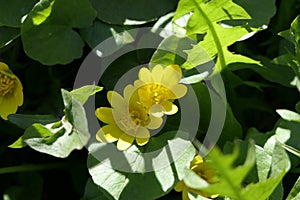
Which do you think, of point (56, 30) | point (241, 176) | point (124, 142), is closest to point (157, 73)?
point (124, 142)

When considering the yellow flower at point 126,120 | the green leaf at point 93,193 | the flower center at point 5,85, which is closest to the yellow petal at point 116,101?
the yellow flower at point 126,120

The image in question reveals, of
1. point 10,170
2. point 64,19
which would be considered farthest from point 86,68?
point 10,170

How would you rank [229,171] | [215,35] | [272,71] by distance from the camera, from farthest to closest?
[272,71]
[215,35]
[229,171]

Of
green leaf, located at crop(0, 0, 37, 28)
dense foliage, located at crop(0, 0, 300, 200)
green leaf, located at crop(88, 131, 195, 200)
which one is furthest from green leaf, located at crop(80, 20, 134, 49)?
green leaf, located at crop(88, 131, 195, 200)

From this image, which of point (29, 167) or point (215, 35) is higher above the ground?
point (215, 35)

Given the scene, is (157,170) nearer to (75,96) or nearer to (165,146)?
(165,146)

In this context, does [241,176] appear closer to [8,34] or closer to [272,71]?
[272,71]
